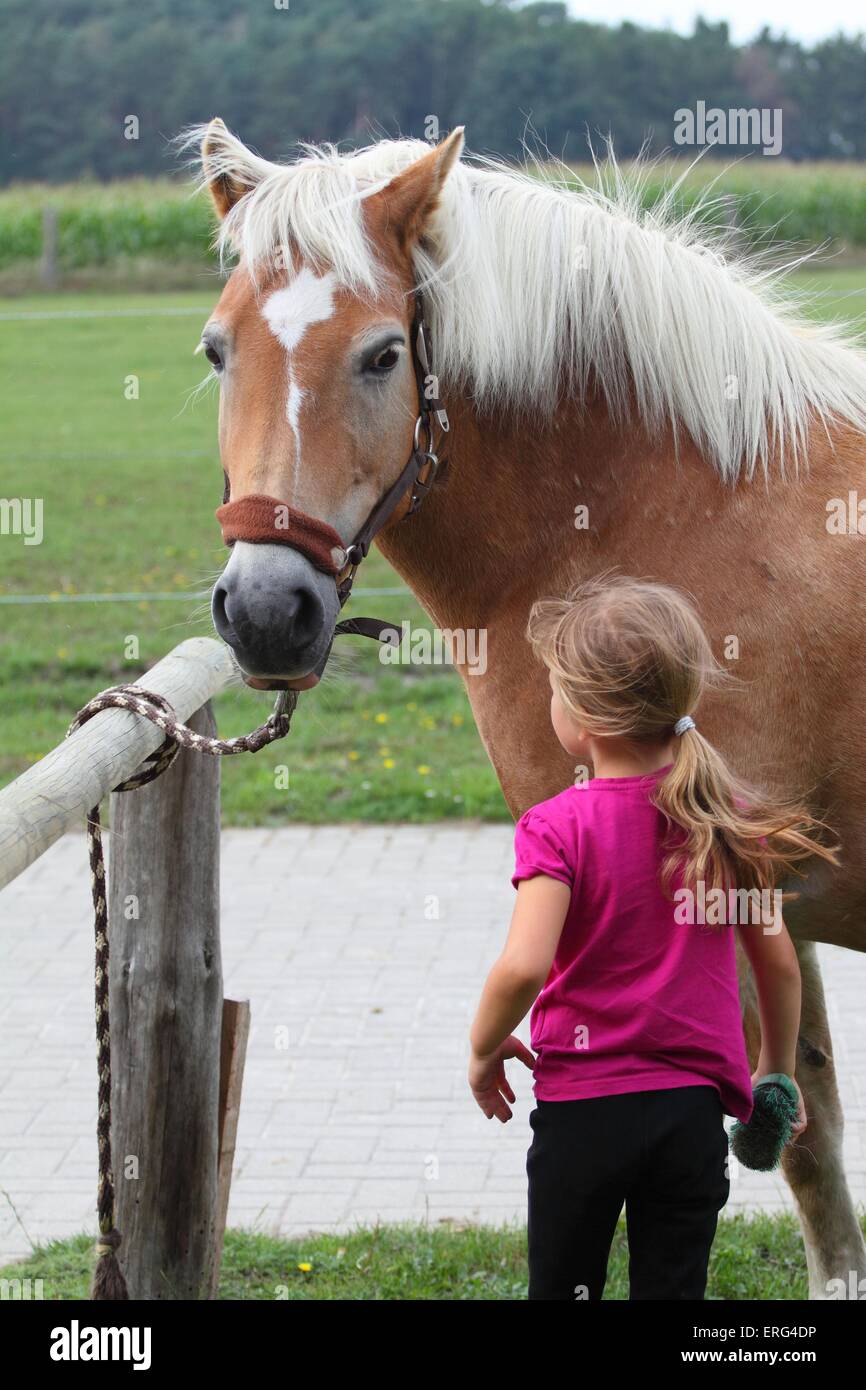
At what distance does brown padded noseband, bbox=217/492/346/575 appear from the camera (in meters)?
2.08

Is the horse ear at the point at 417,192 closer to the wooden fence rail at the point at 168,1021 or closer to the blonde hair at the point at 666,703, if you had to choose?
the blonde hair at the point at 666,703

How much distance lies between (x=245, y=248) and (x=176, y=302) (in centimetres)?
956

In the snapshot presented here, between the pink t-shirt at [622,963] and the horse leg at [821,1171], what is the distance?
102 cm

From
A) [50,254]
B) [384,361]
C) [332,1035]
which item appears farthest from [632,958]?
[50,254]

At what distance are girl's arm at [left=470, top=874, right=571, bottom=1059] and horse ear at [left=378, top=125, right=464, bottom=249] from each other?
1.16m

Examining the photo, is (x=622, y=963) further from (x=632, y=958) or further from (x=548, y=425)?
(x=548, y=425)

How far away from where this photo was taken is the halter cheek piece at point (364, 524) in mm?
2090

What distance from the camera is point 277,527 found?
208 centimetres

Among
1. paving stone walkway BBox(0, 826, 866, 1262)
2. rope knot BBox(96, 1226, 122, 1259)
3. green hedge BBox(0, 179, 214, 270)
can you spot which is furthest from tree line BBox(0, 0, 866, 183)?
rope knot BBox(96, 1226, 122, 1259)

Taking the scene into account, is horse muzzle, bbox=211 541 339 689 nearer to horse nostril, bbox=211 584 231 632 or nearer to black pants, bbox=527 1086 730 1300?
horse nostril, bbox=211 584 231 632

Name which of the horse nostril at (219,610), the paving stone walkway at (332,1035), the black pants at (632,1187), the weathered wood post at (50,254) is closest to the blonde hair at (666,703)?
the black pants at (632,1187)

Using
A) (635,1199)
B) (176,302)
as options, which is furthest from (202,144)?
(176,302)

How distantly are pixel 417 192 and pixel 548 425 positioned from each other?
459 mm
